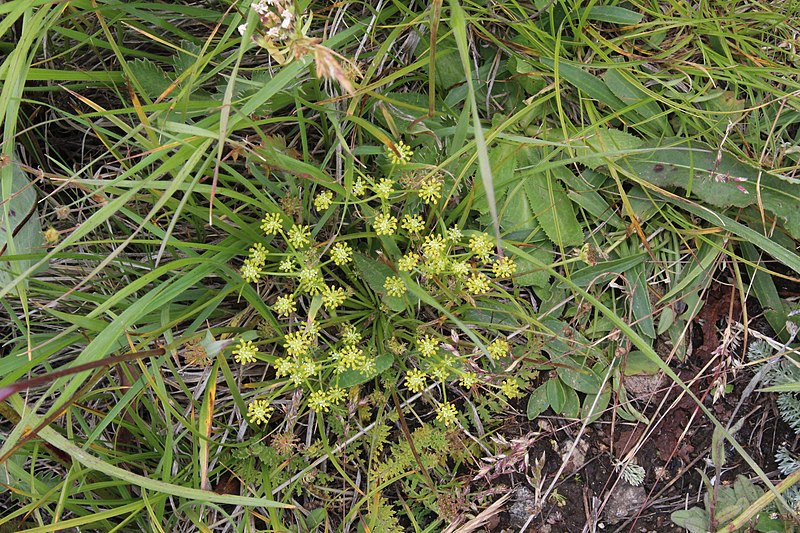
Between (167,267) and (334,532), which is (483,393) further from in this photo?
(167,267)

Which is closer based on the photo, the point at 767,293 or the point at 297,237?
the point at 297,237

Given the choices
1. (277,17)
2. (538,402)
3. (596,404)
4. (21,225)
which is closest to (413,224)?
(277,17)

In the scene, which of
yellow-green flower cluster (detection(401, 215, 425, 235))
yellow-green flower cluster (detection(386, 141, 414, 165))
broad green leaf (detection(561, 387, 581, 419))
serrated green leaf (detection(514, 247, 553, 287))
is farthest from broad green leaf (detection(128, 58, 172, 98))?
broad green leaf (detection(561, 387, 581, 419))

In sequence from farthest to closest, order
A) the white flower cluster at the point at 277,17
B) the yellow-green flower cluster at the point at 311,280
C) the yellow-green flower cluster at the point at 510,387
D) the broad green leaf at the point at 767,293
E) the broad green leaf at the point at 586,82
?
the broad green leaf at the point at 767,293 → the broad green leaf at the point at 586,82 → the yellow-green flower cluster at the point at 510,387 → the yellow-green flower cluster at the point at 311,280 → the white flower cluster at the point at 277,17

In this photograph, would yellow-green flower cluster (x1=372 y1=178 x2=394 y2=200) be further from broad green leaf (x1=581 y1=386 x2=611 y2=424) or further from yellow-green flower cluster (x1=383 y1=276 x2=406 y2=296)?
broad green leaf (x1=581 y1=386 x2=611 y2=424)

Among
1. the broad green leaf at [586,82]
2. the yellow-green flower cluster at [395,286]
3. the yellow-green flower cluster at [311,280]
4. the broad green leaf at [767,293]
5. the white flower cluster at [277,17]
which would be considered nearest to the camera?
the white flower cluster at [277,17]

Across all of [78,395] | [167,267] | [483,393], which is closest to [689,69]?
[483,393]

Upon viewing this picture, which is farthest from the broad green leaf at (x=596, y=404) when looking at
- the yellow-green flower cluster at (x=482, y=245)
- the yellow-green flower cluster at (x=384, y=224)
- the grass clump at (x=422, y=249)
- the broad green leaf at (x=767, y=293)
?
the yellow-green flower cluster at (x=384, y=224)

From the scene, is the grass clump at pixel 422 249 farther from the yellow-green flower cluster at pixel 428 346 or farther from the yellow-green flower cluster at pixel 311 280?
the yellow-green flower cluster at pixel 311 280

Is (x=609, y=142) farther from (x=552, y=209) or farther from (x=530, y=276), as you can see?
(x=530, y=276)

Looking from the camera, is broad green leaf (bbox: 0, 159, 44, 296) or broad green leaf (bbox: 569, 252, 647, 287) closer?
broad green leaf (bbox: 0, 159, 44, 296)
